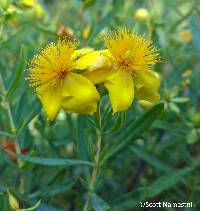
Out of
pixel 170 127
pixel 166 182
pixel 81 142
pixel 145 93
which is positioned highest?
pixel 145 93

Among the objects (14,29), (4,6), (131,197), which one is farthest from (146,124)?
(14,29)

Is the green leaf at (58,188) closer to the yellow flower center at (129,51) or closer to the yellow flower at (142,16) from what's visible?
the yellow flower center at (129,51)

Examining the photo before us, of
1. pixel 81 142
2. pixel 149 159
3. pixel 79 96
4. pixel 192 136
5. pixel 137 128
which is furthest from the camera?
pixel 149 159

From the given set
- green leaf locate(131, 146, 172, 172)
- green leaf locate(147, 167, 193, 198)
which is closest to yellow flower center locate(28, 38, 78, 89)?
green leaf locate(147, 167, 193, 198)

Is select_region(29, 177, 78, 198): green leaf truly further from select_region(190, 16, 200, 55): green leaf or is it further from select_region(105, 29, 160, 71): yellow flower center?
select_region(190, 16, 200, 55): green leaf

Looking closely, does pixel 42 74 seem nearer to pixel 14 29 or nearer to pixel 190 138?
pixel 190 138

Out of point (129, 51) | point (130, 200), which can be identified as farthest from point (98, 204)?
point (129, 51)

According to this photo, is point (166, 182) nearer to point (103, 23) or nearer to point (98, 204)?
point (98, 204)
